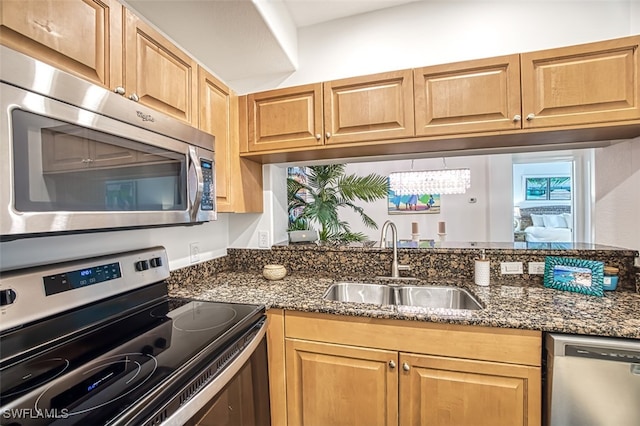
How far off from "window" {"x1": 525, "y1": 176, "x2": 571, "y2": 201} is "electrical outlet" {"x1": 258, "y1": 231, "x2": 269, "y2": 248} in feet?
11.6

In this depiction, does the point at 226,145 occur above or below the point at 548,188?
above

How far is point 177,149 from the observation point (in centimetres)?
115

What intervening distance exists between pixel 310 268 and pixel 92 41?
1509mm

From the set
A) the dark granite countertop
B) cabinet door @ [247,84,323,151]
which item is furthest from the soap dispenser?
cabinet door @ [247,84,323,151]

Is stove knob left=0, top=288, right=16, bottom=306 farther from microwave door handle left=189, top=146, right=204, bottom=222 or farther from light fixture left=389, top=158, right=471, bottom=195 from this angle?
light fixture left=389, top=158, right=471, bottom=195

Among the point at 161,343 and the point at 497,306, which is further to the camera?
the point at 497,306

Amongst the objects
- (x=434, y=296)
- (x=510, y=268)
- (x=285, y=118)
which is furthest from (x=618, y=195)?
(x=285, y=118)

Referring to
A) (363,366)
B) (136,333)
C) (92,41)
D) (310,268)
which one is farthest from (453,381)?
(92,41)

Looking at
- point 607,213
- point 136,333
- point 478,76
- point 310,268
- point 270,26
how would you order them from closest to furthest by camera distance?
point 136,333 < point 478,76 < point 270,26 < point 607,213 < point 310,268

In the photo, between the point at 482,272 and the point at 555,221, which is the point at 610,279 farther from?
the point at 555,221

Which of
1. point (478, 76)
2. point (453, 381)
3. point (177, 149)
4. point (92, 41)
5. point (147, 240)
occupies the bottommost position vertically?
point (453, 381)

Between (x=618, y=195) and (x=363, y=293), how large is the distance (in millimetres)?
1486

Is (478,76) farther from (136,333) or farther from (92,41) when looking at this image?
(136,333)

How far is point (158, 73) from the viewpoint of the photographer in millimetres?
1157
